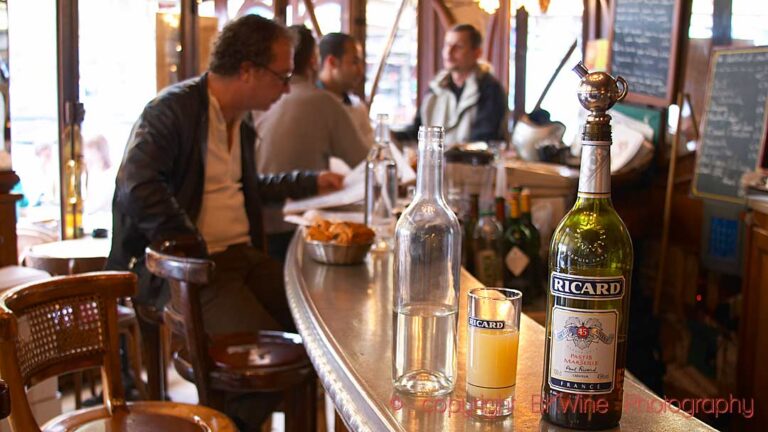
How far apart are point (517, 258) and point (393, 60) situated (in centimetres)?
460

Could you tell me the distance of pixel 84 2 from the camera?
4.55m

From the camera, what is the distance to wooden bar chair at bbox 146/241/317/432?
2.04 meters

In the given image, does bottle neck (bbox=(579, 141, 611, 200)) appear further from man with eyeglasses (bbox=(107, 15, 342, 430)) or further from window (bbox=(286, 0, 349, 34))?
window (bbox=(286, 0, 349, 34))

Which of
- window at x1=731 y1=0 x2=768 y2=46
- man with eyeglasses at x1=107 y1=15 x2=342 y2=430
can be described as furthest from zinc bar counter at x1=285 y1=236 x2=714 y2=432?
window at x1=731 y1=0 x2=768 y2=46

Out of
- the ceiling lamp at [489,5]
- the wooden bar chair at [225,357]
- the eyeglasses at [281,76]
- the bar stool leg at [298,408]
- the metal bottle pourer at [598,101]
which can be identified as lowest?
the bar stool leg at [298,408]

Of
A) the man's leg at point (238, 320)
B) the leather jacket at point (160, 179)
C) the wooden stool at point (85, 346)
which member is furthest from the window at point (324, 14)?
the wooden stool at point (85, 346)

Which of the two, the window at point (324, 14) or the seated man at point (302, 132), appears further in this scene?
the window at point (324, 14)

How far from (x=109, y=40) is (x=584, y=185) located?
14.1 feet

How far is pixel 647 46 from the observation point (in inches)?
201

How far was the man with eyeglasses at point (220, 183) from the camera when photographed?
2680mm

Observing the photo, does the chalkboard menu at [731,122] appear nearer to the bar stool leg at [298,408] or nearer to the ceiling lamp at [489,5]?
the bar stool leg at [298,408]

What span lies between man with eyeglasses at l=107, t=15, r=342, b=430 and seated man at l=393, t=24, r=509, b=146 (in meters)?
2.78

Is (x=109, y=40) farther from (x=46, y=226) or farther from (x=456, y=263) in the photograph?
(x=456, y=263)

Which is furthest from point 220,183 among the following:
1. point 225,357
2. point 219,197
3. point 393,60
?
point 393,60
